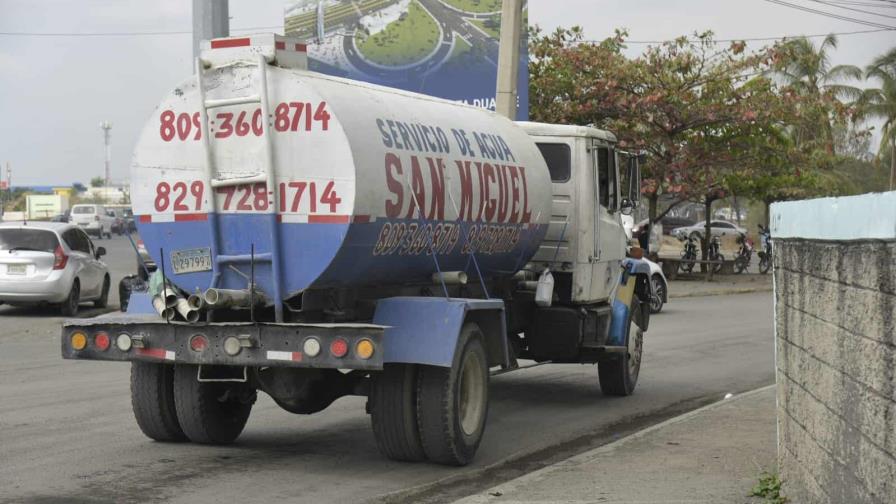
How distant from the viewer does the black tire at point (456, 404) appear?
8.85 meters

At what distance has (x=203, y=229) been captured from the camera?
353 inches

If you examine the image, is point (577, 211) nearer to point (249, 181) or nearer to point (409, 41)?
point (249, 181)

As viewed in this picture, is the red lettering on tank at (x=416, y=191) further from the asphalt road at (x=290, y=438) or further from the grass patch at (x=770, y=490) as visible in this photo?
the grass patch at (x=770, y=490)

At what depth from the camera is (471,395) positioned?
9523 millimetres

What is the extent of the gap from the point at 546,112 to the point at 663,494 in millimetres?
25727

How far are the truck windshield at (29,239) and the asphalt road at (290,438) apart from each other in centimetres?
426

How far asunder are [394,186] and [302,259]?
797 millimetres

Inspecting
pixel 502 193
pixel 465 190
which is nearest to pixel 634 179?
pixel 502 193

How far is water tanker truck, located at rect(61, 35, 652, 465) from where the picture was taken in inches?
336

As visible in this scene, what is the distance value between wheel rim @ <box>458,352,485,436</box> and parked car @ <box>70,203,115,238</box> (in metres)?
62.1

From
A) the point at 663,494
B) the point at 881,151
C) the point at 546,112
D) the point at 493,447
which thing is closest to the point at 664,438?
the point at 493,447

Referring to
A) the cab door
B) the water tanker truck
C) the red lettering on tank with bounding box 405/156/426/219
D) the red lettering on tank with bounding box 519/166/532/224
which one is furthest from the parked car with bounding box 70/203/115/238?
the red lettering on tank with bounding box 405/156/426/219

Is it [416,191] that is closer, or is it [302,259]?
[302,259]

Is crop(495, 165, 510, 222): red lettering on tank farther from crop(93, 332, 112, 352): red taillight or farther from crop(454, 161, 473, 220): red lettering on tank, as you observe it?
crop(93, 332, 112, 352): red taillight
